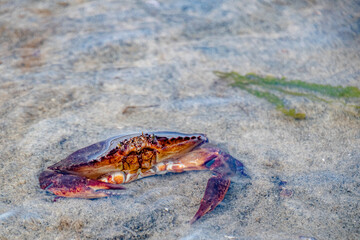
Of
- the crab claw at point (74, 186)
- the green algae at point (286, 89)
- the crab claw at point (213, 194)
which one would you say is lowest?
the crab claw at point (213, 194)

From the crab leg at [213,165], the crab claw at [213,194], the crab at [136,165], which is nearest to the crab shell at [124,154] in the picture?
the crab at [136,165]

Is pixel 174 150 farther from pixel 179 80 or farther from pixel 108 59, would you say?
pixel 108 59

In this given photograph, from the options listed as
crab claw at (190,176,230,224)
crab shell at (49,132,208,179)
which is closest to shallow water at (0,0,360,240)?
crab claw at (190,176,230,224)

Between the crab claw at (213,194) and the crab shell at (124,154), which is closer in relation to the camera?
the crab claw at (213,194)

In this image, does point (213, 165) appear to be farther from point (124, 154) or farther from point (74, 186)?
point (74, 186)

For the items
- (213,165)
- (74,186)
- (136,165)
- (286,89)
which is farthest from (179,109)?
(74,186)

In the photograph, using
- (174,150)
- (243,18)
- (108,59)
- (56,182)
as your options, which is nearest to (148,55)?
(108,59)

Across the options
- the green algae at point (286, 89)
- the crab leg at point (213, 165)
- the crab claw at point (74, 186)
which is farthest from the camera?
the green algae at point (286, 89)

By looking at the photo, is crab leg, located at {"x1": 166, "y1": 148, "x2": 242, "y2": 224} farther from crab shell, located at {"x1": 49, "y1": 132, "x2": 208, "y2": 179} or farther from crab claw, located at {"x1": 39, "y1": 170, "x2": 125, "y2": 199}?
crab claw, located at {"x1": 39, "y1": 170, "x2": 125, "y2": 199}

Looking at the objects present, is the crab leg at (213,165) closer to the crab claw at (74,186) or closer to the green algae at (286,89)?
the crab claw at (74,186)
